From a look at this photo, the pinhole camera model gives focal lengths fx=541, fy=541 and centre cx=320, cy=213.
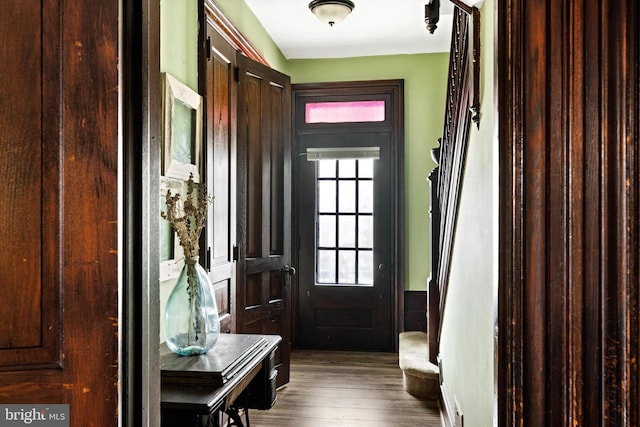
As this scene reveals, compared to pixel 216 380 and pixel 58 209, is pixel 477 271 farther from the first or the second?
pixel 58 209

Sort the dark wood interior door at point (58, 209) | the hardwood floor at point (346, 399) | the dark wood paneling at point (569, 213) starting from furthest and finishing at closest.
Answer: the hardwood floor at point (346, 399), the dark wood interior door at point (58, 209), the dark wood paneling at point (569, 213)

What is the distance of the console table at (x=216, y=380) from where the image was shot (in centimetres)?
172

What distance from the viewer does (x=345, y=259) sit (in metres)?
5.16

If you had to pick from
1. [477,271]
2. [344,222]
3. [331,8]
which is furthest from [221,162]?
[344,222]

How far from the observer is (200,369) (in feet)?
6.13

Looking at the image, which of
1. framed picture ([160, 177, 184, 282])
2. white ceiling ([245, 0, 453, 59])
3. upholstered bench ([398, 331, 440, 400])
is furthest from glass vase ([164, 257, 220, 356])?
white ceiling ([245, 0, 453, 59])

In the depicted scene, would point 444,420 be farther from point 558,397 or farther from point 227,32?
point 227,32

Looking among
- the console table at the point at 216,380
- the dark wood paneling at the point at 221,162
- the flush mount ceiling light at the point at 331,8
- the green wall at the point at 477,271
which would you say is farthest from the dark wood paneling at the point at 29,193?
the flush mount ceiling light at the point at 331,8

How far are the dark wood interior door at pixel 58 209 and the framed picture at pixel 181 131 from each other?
1.35m

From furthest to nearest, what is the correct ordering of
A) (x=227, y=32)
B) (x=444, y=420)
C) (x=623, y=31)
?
1. (x=227, y=32)
2. (x=444, y=420)
3. (x=623, y=31)

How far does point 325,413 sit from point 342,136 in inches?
103

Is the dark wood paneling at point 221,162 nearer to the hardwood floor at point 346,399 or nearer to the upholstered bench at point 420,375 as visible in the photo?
the hardwood floor at point 346,399

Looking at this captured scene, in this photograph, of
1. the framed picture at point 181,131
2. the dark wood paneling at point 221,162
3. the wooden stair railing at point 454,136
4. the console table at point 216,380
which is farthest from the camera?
the dark wood paneling at point 221,162

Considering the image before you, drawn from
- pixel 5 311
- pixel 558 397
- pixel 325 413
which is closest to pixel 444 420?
pixel 325 413
